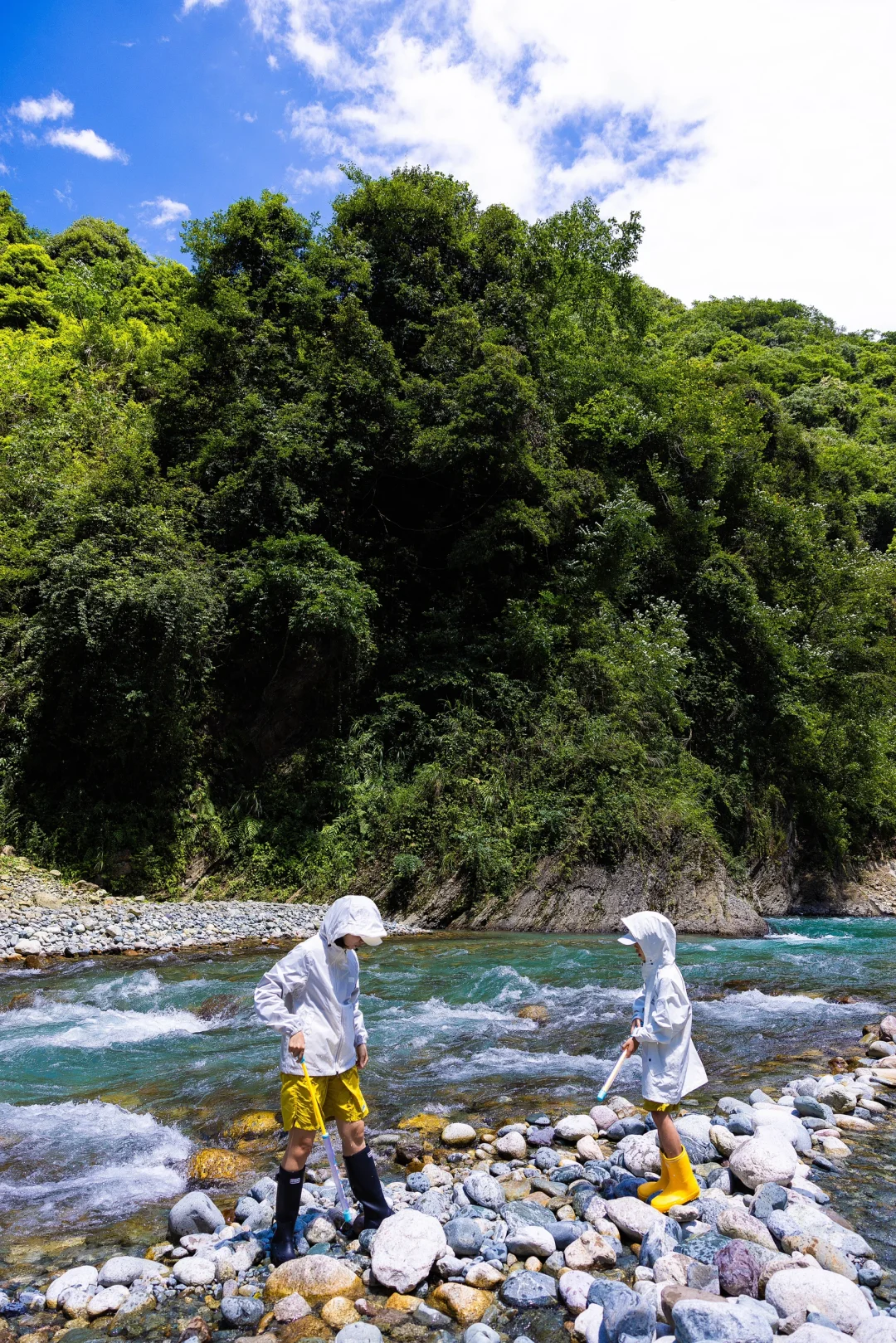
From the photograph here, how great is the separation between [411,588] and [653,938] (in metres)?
15.2

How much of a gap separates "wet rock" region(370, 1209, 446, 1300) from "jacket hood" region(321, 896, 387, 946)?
1256 millimetres

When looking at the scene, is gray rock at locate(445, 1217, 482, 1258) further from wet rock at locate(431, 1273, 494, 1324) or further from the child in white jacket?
the child in white jacket

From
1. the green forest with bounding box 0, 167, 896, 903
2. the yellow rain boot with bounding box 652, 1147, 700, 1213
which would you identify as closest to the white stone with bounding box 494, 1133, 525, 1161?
the yellow rain boot with bounding box 652, 1147, 700, 1213

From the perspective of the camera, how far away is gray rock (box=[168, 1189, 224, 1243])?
4.05 m

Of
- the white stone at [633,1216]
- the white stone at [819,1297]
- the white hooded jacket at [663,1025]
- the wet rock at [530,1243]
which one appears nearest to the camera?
the white stone at [819,1297]

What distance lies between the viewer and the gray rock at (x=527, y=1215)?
4055 millimetres

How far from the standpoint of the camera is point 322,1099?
4.17 m

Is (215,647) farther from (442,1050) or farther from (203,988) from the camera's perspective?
(442,1050)

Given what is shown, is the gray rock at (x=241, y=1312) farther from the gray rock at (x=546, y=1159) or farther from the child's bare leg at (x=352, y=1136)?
the gray rock at (x=546, y=1159)

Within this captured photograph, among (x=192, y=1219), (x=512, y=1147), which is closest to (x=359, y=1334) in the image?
(x=192, y=1219)

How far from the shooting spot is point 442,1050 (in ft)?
23.1

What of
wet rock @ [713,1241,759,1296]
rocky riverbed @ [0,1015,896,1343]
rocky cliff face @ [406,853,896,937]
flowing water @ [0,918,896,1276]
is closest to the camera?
rocky riverbed @ [0,1015,896,1343]

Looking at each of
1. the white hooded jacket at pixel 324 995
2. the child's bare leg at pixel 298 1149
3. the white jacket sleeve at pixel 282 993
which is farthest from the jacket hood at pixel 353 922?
the child's bare leg at pixel 298 1149

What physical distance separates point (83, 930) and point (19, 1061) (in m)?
4.81
